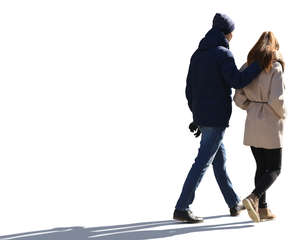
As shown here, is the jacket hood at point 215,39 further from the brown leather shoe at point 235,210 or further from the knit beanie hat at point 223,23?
the brown leather shoe at point 235,210

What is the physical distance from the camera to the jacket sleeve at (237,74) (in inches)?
294

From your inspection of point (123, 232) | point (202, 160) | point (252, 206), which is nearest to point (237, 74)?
point (202, 160)

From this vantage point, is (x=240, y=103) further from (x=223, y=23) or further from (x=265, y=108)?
(x=223, y=23)

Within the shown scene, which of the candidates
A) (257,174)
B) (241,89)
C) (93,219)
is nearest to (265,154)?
(257,174)

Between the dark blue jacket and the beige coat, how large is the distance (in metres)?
0.12

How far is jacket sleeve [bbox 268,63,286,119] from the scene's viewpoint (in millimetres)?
7418

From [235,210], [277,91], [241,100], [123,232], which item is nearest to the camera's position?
[277,91]

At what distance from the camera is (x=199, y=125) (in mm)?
7715

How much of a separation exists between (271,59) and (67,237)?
264 cm

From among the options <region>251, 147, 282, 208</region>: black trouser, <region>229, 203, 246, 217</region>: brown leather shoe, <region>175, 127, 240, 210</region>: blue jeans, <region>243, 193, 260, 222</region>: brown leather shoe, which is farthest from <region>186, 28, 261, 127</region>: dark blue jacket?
<region>229, 203, 246, 217</region>: brown leather shoe

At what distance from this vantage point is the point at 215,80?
25.0ft

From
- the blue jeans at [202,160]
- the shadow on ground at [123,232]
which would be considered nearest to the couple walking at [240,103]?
the blue jeans at [202,160]

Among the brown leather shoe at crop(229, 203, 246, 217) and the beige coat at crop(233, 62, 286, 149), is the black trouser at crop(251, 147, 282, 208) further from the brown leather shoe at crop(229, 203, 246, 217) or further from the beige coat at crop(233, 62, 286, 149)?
the brown leather shoe at crop(229, 203, 246, 217)

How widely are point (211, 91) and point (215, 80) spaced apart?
12cm
